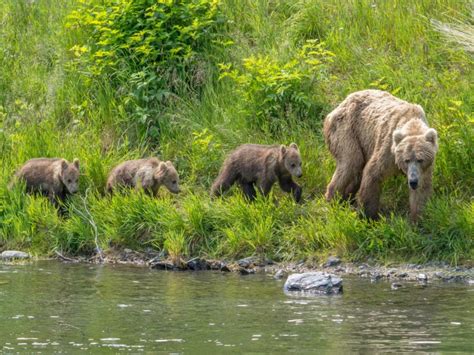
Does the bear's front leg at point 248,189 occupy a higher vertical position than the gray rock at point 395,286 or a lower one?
higher

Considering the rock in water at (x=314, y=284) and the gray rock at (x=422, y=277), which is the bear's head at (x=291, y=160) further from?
the rock in water at (x=314, y=284)

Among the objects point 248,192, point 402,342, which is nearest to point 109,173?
point 248,192

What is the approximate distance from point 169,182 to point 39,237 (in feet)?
5.09

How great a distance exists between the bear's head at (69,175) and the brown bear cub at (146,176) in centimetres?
37

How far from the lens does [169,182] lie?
46.1 ft

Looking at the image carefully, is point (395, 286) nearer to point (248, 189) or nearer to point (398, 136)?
point (398, 136)

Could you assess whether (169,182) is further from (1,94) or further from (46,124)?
(1,94)

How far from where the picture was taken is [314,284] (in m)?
11.3

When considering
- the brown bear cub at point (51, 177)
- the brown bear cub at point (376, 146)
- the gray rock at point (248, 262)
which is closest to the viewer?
the brown bear cub at point (376, 146)

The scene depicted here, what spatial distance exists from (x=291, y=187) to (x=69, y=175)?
244cm

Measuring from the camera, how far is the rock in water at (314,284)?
→ 11227 mm

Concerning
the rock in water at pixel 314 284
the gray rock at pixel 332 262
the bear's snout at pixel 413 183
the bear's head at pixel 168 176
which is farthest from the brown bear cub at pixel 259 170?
the rock in water at pixel 314 284

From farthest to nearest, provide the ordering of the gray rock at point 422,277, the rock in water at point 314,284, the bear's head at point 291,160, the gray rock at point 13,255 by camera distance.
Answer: the bear's head at point 291,160
the gray rock at point 13,255
the gray rock at point 422,277
the rock in water at point 314,284

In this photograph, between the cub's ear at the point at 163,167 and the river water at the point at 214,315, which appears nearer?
the river water at the point at 214,315
